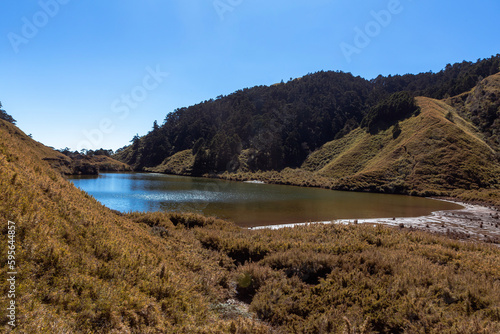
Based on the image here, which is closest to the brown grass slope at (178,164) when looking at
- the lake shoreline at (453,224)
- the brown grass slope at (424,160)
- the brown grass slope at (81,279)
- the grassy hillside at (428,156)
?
the grassy hillside at (428,156)

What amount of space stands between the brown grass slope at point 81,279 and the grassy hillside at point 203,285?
0.06ft

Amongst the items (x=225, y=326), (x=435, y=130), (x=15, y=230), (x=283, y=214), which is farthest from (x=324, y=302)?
(x=435, y=130)

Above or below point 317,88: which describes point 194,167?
below

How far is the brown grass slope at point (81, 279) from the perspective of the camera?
12.0 ft

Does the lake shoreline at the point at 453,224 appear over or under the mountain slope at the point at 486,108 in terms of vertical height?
under

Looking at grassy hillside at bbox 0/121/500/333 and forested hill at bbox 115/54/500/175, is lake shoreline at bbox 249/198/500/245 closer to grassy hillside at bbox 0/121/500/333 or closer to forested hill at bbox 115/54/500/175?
grassy hillside at bbox 0/121/500/333

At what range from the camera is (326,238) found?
12.4 meters

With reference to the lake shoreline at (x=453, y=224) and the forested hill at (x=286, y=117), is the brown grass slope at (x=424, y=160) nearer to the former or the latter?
the forested hill at (x=286, y=117)

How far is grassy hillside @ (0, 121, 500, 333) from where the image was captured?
3.99 meters

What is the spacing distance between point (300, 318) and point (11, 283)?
5.66 m

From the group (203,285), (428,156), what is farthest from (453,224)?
(428,156)

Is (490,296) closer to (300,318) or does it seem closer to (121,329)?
(300,318)

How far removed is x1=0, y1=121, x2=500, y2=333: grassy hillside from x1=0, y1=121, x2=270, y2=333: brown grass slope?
0.7 inches

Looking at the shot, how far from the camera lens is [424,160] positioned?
187 feet
